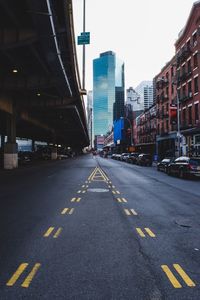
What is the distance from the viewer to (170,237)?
24.1 feet

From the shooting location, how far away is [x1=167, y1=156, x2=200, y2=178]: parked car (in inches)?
944

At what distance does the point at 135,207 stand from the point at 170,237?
160 inches

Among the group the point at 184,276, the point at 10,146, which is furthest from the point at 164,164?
the point at 184,276

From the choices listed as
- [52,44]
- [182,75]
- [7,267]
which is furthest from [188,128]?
[7,267]

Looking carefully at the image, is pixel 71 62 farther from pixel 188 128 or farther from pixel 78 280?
pixel 188 128

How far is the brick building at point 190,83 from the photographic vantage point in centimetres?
3872

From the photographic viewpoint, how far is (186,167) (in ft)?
80.4

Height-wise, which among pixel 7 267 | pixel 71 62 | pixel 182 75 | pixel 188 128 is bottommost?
pixel 7 267

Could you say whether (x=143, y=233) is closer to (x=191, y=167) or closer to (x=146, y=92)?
(x=191, y=167)

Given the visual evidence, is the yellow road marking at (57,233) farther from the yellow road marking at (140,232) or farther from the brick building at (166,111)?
the brick building at (166,111)

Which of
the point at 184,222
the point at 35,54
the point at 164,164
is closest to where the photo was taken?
the point at 184,222

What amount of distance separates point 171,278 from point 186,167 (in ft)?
66.8

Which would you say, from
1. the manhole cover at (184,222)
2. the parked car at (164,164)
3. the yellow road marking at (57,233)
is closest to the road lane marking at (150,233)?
the manhole cover at (184,222)

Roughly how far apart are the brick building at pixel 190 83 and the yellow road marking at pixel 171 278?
33280mm
